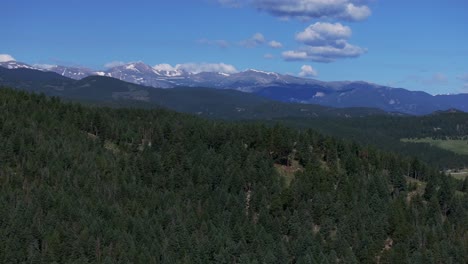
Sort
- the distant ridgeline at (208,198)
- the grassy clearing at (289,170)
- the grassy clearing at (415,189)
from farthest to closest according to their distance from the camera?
the grassy clearing at (289,170), the grassy clearing at (415,189), the distant ridgeline at (208,198)

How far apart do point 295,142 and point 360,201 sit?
45325mm

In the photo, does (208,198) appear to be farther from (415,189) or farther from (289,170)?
(415,189)

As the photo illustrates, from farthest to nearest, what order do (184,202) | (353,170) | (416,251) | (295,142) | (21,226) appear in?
1. (295,142)
2. (353,170)
3. (184,202)
4. (416,251)
5. (21,226)

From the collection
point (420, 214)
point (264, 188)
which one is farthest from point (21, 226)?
point (420, 214)

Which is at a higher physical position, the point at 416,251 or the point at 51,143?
the point at 51,143

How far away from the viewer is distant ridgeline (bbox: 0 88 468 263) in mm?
119438

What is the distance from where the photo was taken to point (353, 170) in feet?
583

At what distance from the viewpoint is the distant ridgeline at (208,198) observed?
392 ft

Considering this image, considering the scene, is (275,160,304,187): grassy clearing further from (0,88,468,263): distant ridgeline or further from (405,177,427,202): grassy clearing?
(405,177,427,202): grassy clearing

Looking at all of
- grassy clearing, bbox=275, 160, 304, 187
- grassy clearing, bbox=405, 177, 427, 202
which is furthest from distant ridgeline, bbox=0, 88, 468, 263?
grassy clearing, bbox=405, 177, 427, 202

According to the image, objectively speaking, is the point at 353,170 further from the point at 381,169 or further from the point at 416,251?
the point at 416,251

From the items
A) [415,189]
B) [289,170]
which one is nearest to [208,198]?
[289,170]

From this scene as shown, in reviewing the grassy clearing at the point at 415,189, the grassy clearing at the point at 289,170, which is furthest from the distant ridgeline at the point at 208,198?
the grassy clearing at the point at 415,189

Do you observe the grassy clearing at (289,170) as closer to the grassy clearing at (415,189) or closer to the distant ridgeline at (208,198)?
the distant ridgeline at (208,198)
